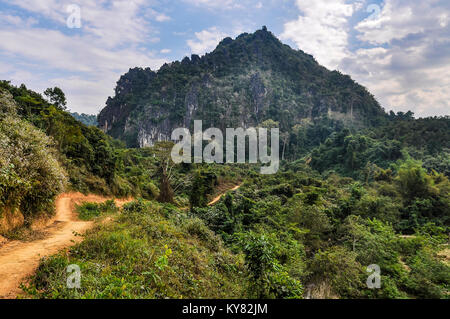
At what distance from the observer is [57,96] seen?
2538 centimetres

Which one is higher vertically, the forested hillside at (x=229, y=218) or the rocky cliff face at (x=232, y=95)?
the rocky cliff face at (x=232, y=95)

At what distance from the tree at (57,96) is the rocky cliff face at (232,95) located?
48.7m

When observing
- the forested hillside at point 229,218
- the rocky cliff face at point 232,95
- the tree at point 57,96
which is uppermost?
the rocky cliff face at point 232,95

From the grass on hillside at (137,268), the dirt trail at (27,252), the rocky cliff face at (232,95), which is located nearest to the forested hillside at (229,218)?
the grass on hillside at (137,268)

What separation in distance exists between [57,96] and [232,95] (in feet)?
203

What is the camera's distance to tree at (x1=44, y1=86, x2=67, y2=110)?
982 inches

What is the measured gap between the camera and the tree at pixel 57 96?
25.0 meters

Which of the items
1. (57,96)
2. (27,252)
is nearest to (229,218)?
(27,252)

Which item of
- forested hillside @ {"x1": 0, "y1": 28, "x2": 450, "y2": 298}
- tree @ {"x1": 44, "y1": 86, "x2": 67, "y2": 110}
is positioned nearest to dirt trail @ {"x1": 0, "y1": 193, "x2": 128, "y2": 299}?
forested hillside @ {"x1": 0, "y1": 28, "x2": 450, "y2": 298}

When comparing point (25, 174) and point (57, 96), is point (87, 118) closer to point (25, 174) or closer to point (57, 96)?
point (57, 96)

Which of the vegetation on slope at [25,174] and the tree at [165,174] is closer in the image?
the vegetation on slope at [25,174]

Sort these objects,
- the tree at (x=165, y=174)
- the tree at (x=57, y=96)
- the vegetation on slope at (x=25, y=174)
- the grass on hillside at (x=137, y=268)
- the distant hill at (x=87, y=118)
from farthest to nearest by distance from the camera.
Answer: the distant hill at (x=87, y=118) < the tree at (x=57, y=96) < the tree at (x=165, y=174) < the vegetation on slope at (x=25, y=174) < the grass on hillside at (x=137, y=268)

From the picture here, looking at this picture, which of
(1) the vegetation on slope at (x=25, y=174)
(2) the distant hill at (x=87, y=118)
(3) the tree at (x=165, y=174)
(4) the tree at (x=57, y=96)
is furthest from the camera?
(2) the distant hill at (x=87, y=118)

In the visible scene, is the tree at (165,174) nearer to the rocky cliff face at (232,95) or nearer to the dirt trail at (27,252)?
the dirt trail at (27,252)
